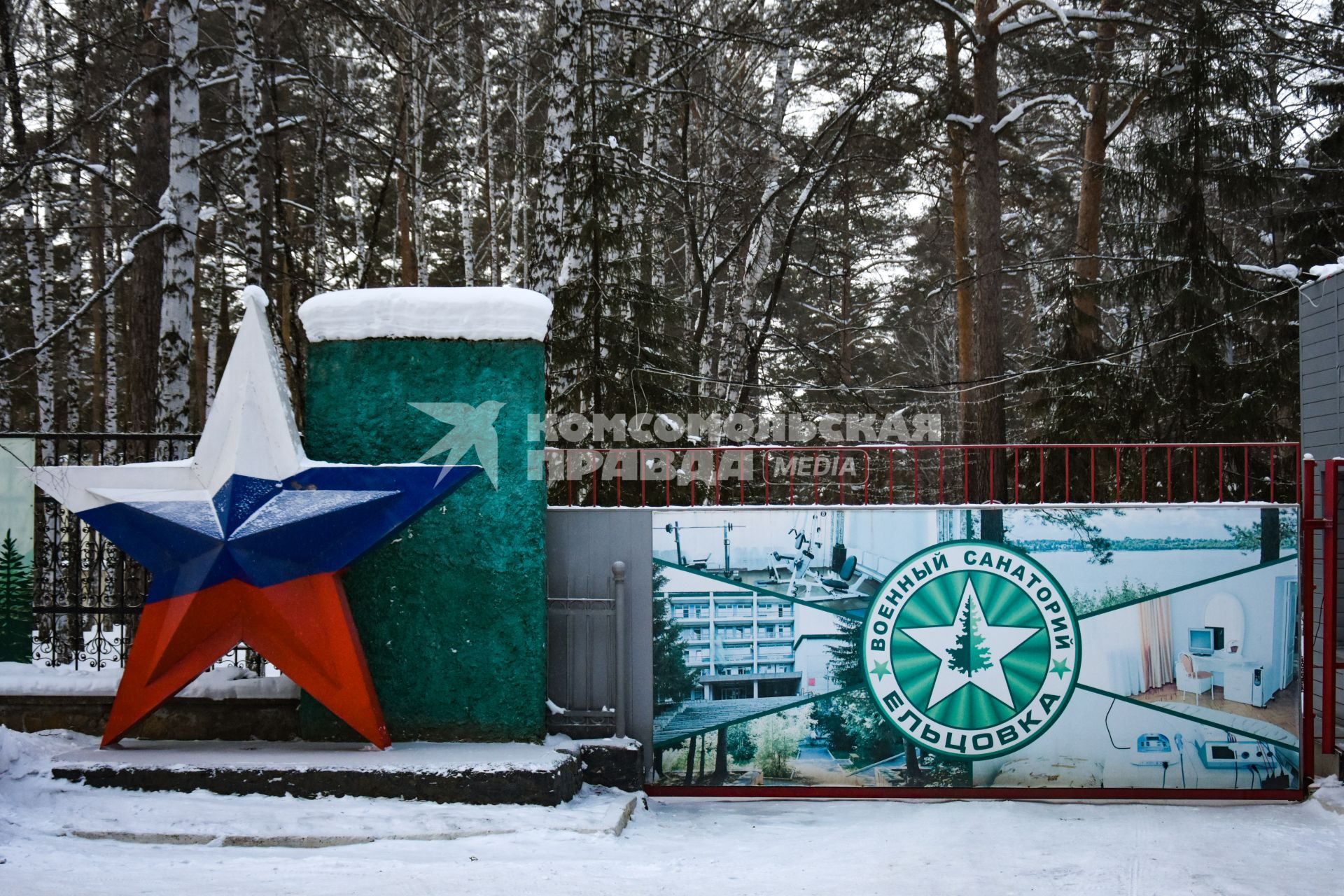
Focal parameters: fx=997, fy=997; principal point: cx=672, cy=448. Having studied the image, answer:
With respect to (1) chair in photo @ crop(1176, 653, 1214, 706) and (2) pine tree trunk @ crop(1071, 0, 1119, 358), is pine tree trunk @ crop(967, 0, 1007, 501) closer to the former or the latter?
(2) pine tree trunk @ crop(1071, 0, 1119, 358)

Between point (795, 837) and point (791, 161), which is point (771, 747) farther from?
point (791, 161)

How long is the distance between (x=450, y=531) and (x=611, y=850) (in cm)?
191

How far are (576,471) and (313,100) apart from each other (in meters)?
12.5

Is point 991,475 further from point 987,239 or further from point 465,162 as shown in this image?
point 465,162

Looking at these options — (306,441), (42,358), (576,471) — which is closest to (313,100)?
(42,358)

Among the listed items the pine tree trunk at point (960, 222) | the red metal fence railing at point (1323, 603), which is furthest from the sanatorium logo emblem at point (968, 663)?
the pine tree trunk at point (960, 222)

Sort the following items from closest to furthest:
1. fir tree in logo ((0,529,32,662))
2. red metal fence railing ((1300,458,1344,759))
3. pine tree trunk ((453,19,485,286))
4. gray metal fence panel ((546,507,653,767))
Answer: red metal fence railing ((1300,458,1344,759)) < gray metal fence panel ((546,507,653,767)) < fir tree in logo ((0,529,32,662)) < pine tree trunk ((453,19,485,286))

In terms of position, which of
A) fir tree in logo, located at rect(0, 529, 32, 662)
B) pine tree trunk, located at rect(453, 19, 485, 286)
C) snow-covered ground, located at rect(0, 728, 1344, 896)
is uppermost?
pine tree trunk, located at rect(453, 19, 485, 286)

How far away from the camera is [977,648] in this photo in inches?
228

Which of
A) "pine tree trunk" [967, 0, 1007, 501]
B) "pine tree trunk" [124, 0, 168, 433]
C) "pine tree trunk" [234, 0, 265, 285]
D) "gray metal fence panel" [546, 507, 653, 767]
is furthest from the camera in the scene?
"pine tree trunk" [967, 0, 1007, 501]

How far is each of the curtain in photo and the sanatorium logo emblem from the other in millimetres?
397

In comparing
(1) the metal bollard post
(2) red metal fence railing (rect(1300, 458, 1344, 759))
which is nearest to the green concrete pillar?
(1) the metal bollard post

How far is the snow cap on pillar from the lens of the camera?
17.9 ft

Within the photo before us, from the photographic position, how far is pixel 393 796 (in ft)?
16.0
